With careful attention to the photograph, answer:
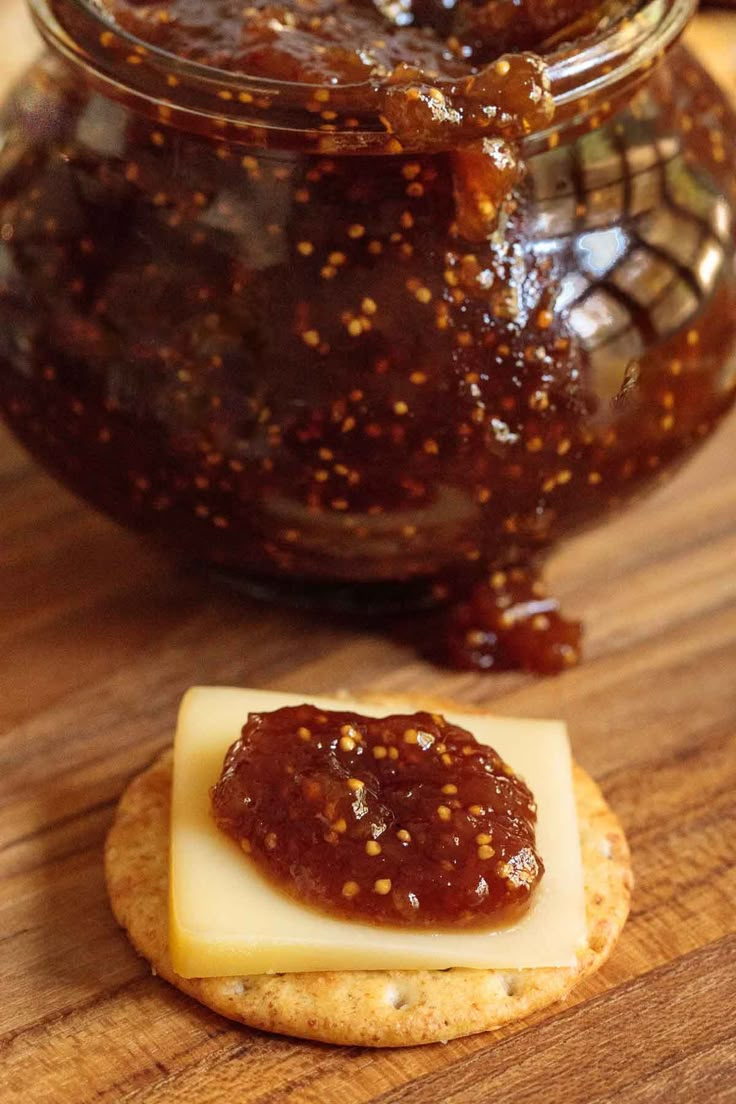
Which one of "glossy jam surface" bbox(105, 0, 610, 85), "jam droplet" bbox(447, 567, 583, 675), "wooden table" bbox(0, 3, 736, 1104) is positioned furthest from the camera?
"jam droplet" bbox(447, 567, 583, 675)

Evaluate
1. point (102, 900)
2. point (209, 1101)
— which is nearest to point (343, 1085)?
point (209, 1101)

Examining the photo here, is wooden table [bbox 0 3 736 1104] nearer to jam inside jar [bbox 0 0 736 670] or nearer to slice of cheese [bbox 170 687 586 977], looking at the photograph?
slice of cheese [bbox 170 687 586 977]

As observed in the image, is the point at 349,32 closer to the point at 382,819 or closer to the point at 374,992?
the point at 382,819

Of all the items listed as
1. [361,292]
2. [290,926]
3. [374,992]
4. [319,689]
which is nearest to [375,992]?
[374,992]

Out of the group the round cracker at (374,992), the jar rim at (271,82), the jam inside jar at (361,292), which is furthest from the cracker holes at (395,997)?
the jar rim at (271,82)

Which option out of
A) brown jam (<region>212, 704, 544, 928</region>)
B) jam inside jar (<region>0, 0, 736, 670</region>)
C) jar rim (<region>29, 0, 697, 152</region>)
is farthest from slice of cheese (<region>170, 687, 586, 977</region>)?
jar rim (<region>29, 0, 697, 152</region>)

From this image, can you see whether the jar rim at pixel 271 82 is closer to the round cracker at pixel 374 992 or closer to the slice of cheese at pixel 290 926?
the slice of cheese at pixel 290 926
